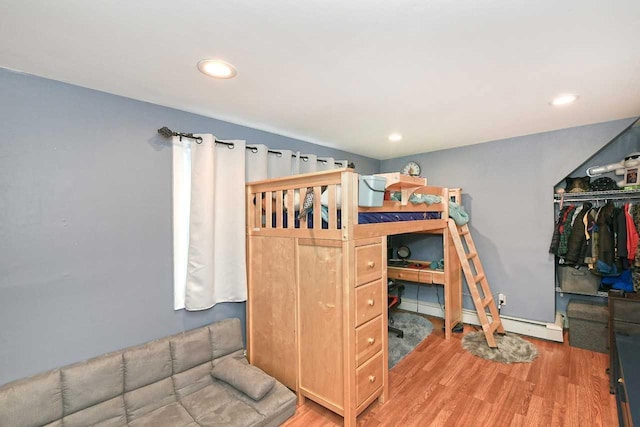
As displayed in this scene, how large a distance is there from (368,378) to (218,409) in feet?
3.57

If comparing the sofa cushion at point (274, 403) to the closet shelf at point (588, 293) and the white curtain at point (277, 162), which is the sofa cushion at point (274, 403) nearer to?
the white curtain at point (277, 162)

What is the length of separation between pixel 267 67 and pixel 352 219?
1080 mm

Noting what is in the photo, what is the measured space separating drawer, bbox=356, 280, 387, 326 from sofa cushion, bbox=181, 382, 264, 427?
37.9 inches

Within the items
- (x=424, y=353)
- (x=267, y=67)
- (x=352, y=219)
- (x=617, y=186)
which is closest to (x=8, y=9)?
(x=267, y=67)

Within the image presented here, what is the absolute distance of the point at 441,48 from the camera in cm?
147

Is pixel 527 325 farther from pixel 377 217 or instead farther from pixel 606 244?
pixel 377 217

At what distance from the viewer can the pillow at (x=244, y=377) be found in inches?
78.4

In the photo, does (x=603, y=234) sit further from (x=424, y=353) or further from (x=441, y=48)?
(x=441, y=48)

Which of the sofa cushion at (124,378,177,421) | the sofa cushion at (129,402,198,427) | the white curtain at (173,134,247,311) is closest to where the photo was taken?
the sofa cushion at (129,402,198,427)

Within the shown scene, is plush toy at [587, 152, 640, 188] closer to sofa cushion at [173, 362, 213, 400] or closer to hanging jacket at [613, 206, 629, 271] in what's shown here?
hanging jacket at [613, 206, 629, 271]

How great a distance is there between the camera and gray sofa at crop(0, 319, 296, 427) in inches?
64.9

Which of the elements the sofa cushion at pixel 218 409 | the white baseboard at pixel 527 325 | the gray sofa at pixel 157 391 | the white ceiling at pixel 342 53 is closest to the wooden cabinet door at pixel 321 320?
the gray sofa at pixel 157 391

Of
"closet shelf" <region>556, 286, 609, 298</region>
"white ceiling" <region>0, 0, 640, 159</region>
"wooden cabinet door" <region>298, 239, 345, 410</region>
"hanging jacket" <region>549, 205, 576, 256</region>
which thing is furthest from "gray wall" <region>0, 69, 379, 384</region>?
"closet shelf" <region>556, 286, 609, 298</region>

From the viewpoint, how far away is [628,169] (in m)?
2.82
